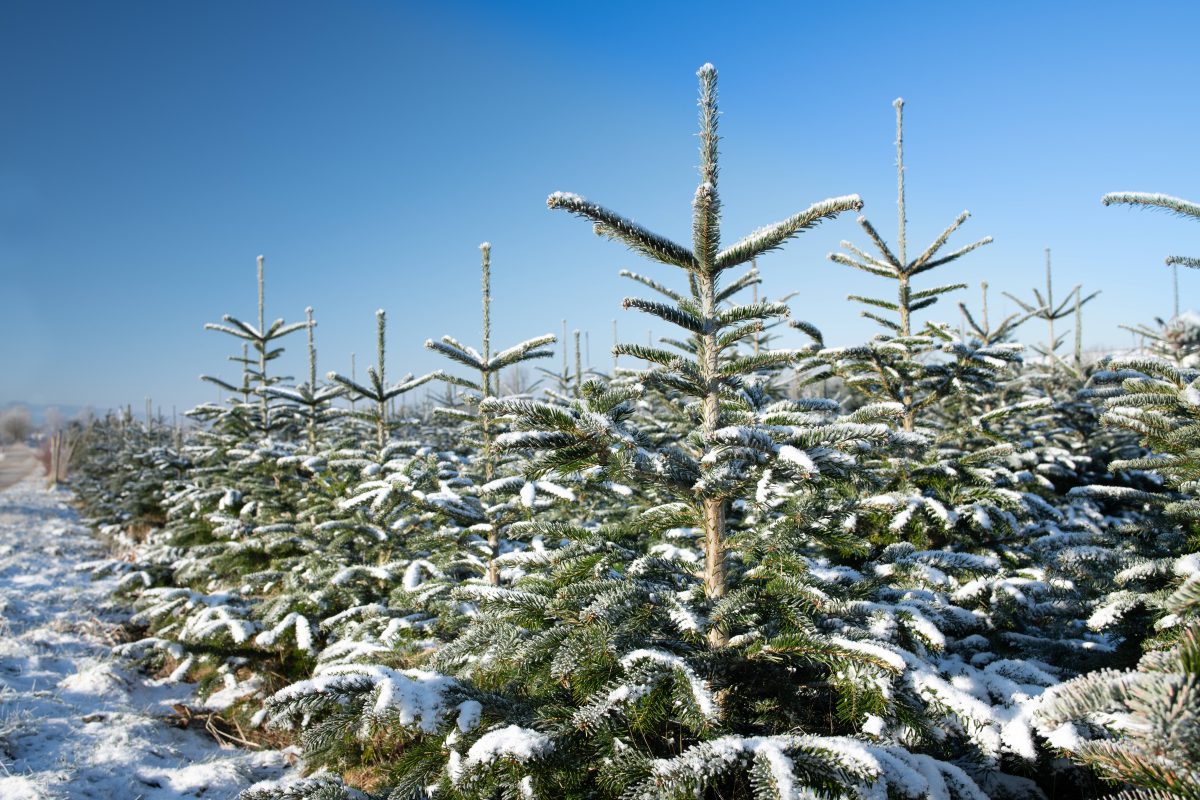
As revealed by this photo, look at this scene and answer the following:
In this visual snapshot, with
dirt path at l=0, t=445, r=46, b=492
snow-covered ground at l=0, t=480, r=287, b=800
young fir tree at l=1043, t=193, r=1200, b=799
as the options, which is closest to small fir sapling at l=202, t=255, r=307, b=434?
snow-covered ground at l=0, t=480, r=287, b=800

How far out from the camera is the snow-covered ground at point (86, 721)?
13.7 ft

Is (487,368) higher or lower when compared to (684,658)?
higher

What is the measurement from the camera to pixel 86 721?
5094 millimetres

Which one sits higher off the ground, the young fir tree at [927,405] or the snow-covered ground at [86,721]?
the young fir tree at [927,405]

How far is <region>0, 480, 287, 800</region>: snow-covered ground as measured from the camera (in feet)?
13.7

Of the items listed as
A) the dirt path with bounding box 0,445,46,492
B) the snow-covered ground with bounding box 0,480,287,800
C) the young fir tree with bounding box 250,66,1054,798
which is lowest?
the snow-covered ground with bounding box 0,480,287,800

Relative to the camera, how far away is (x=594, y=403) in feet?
8.73

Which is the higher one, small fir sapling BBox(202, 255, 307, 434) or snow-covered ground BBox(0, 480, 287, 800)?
small fir sapling BBox(202, 255, 307, 434)

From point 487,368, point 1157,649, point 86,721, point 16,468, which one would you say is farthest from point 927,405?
point 16,468

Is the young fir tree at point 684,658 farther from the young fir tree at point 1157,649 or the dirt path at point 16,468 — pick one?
the dirt path at point 16,468

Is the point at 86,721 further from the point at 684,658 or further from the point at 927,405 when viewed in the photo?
the point at 927,405

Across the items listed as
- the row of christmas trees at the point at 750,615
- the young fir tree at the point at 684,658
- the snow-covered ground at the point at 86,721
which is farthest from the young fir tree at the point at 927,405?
the snow-covered ground at the point at 86,721

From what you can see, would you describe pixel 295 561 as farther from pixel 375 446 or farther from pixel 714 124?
pixel 714 124

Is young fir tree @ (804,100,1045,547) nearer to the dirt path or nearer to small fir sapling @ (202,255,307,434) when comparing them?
small fir sapling @ (202,255,307,434)
